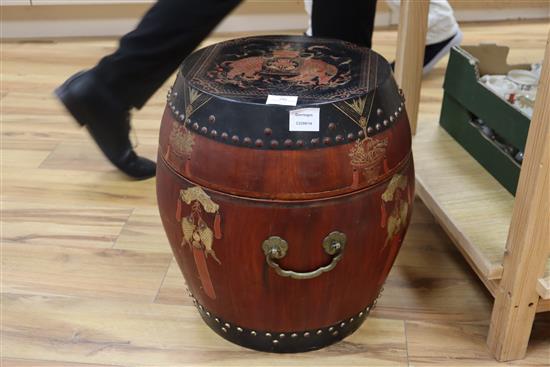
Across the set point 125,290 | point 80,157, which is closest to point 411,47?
point 125,290

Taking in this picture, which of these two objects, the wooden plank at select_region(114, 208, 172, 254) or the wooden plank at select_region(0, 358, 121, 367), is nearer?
the wooden plank at select_region(0, 358, 121, 367)

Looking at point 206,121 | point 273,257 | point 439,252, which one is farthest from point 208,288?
point 439,252

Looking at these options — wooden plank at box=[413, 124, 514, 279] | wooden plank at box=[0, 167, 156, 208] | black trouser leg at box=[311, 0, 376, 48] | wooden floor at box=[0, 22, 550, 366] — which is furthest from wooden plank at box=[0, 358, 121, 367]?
black trouser leg at box=[311, 0, 376, 48]

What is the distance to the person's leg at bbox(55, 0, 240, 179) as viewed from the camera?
901 mm

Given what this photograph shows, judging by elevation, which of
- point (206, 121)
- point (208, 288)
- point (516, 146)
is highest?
point (206, 121)

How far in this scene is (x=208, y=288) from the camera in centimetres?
86

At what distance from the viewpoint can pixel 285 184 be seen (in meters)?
0.74

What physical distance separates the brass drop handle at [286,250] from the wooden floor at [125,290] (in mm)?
180

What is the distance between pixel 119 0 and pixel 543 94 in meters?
1.61

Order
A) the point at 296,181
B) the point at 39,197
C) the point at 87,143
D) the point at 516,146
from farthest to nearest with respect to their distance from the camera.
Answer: the point at 87,143 → the point at 39,197 → the point at 516,146 → the point at 296,181

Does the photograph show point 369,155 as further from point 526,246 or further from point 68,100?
point 68,100

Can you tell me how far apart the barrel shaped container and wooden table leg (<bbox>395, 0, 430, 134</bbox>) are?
0.81ft

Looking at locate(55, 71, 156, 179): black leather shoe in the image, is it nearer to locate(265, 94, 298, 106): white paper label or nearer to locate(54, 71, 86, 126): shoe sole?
locate(54, 71, 86, 126): shoe sole

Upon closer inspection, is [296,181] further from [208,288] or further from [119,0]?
[119,0]
